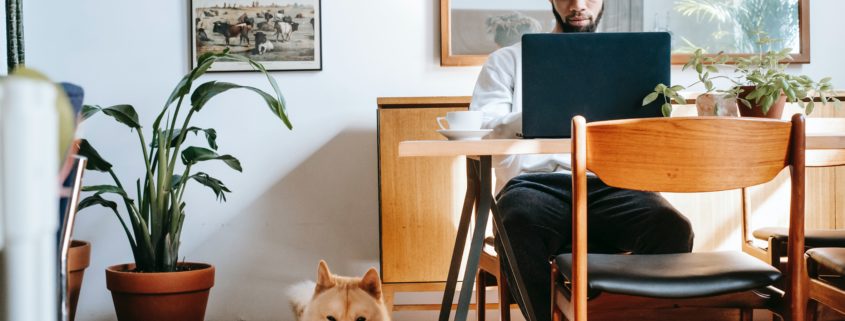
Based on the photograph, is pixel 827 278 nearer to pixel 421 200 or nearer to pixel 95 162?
pixel 421 200

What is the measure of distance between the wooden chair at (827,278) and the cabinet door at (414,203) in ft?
4.05

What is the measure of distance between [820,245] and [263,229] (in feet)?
6.58

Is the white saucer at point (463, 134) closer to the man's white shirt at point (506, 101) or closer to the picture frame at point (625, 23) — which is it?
the man's white shirt at point (506, 101)

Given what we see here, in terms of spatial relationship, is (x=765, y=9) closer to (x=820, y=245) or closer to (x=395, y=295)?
(x=820, y=245)

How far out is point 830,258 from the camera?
1.53 meters

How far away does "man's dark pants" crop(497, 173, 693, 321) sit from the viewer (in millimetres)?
1780

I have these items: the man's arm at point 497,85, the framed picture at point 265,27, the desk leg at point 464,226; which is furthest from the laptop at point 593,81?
the framed picture at point 265,27

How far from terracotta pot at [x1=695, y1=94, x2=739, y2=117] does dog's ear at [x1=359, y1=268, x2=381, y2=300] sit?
3.82 feet

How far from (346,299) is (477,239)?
2.88 ft

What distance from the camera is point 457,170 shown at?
8.66 ft

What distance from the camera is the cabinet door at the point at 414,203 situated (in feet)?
8.46

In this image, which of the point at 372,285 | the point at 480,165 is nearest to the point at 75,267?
the point at 372,285

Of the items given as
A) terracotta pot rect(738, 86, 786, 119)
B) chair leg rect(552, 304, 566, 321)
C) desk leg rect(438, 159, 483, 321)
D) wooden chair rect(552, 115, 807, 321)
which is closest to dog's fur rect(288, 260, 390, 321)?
desk leg rect(438, 159, 483, 321)

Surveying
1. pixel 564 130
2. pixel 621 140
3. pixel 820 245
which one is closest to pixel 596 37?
pixel 564 130
